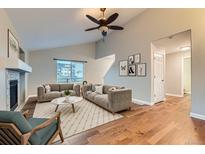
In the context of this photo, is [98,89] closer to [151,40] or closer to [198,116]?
[151,40]

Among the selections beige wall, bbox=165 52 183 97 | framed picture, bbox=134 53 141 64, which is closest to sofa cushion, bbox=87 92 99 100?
framed picture, bbox=134 53 141 64

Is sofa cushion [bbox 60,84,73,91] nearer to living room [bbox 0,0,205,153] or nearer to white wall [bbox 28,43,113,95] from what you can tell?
living room [bbox 0,0,205,153]

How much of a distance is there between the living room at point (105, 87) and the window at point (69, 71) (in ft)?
1.00

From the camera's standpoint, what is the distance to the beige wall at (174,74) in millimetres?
6398

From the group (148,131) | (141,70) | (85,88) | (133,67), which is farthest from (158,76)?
(85,88)

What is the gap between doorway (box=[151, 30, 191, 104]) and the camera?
469cm

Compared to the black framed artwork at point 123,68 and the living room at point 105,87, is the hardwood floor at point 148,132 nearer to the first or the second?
the living room at point 105,87

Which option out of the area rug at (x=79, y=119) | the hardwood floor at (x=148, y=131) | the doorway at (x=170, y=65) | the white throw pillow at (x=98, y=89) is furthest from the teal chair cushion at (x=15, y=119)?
the doorway at (x=170, y=65)

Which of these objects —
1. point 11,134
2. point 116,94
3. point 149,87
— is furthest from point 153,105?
point 11,134

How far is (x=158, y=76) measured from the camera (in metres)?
5.14

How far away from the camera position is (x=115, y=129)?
2.79m

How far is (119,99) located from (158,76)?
2.20 meters

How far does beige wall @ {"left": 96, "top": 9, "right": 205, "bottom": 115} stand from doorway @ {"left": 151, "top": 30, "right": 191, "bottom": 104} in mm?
228
